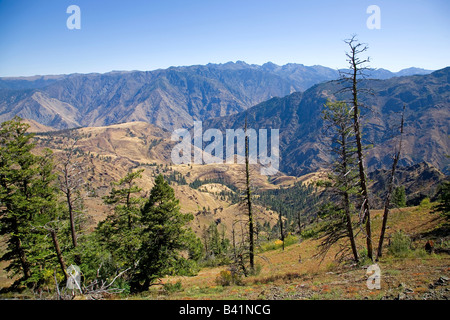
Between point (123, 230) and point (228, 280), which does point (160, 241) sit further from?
point (228, 280)

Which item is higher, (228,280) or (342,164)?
(342,164)

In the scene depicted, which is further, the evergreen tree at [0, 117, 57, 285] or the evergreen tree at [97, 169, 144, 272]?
the evergreen tree at [97, 169, 144, 272]

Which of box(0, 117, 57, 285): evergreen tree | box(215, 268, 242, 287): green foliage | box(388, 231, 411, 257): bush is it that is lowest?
box(215, 268, 242, 287): green foliage

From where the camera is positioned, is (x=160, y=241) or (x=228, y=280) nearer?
(x=228, y=280)

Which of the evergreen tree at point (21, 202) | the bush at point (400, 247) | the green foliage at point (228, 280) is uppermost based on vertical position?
the evergreen tree at point (21, 202)

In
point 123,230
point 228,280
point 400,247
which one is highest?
point 123,230

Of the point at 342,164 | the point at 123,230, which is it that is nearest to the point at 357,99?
the point at 342,164

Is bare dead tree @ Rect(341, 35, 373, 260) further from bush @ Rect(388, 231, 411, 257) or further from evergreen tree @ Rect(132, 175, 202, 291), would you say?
evergreen tree @ Rect(132, 175, 202, 291)

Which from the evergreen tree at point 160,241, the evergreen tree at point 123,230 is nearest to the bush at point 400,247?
the evergreen tree at point 160,241

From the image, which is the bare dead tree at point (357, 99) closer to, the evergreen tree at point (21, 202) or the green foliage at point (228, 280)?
the green foliage at point (228, 280)

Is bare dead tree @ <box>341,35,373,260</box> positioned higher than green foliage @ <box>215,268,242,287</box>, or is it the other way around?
bare dead tree @ <box>341,35,373,260</box>

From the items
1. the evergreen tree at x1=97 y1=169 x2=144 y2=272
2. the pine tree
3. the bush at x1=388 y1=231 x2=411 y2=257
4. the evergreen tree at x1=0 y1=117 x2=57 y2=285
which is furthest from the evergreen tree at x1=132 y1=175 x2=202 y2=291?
the bush at x1=388 y1=231 x2=411 y2=257

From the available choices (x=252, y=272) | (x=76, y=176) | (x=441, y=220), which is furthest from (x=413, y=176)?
(x=76, y=176)
